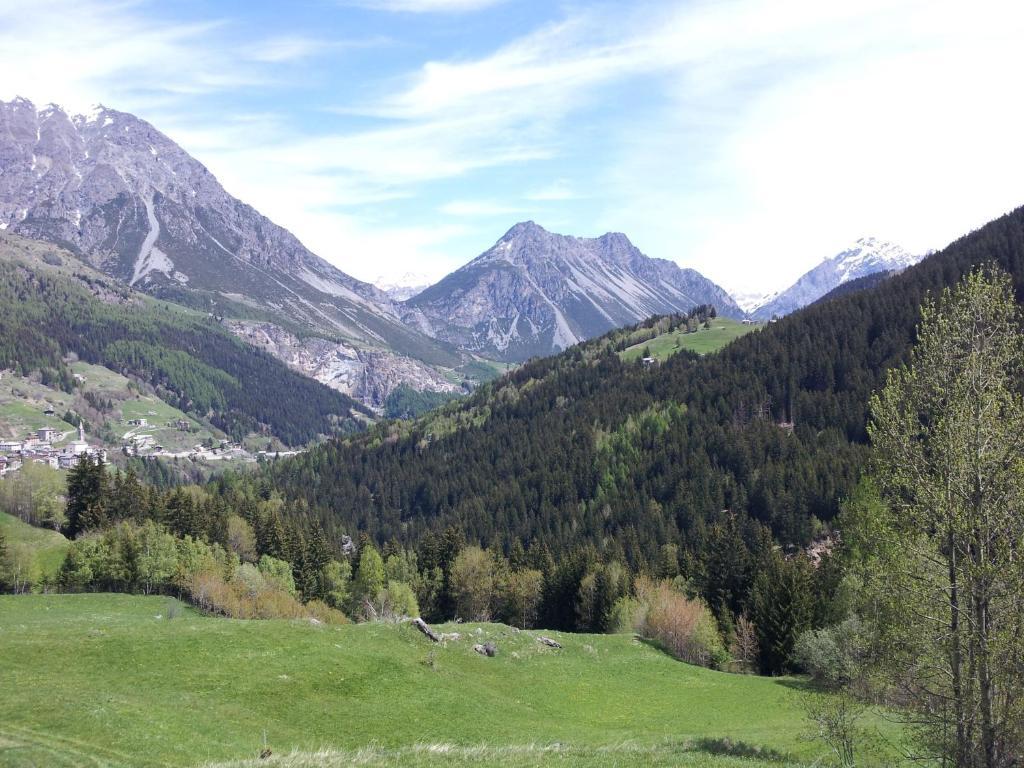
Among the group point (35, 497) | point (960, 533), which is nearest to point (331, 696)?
point (960, 533)

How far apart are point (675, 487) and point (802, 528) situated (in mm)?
39938

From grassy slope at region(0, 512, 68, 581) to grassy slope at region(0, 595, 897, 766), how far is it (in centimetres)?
2186

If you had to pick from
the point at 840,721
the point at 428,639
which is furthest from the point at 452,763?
the point at 428,639

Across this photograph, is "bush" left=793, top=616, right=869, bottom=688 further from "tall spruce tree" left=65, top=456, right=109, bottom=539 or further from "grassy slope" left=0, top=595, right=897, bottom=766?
"tall spruce tree" left=65, top=456, right=109, bottom=539

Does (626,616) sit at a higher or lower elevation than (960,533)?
lower

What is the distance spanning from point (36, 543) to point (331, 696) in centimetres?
7308

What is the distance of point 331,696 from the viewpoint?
42031 mm

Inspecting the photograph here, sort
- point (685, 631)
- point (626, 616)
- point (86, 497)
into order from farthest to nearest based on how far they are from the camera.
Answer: point (86, 497) < point (626, 616) < point (685, 631)

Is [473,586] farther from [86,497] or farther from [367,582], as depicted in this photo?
[86,497]

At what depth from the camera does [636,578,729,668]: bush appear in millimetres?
72750

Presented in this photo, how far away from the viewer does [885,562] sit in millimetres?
24375

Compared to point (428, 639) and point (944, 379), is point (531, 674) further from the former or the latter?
point (944, 379)

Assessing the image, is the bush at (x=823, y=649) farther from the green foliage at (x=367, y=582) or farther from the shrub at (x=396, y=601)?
the green foliage at (x=367, y=582)

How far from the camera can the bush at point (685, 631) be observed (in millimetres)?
72750
